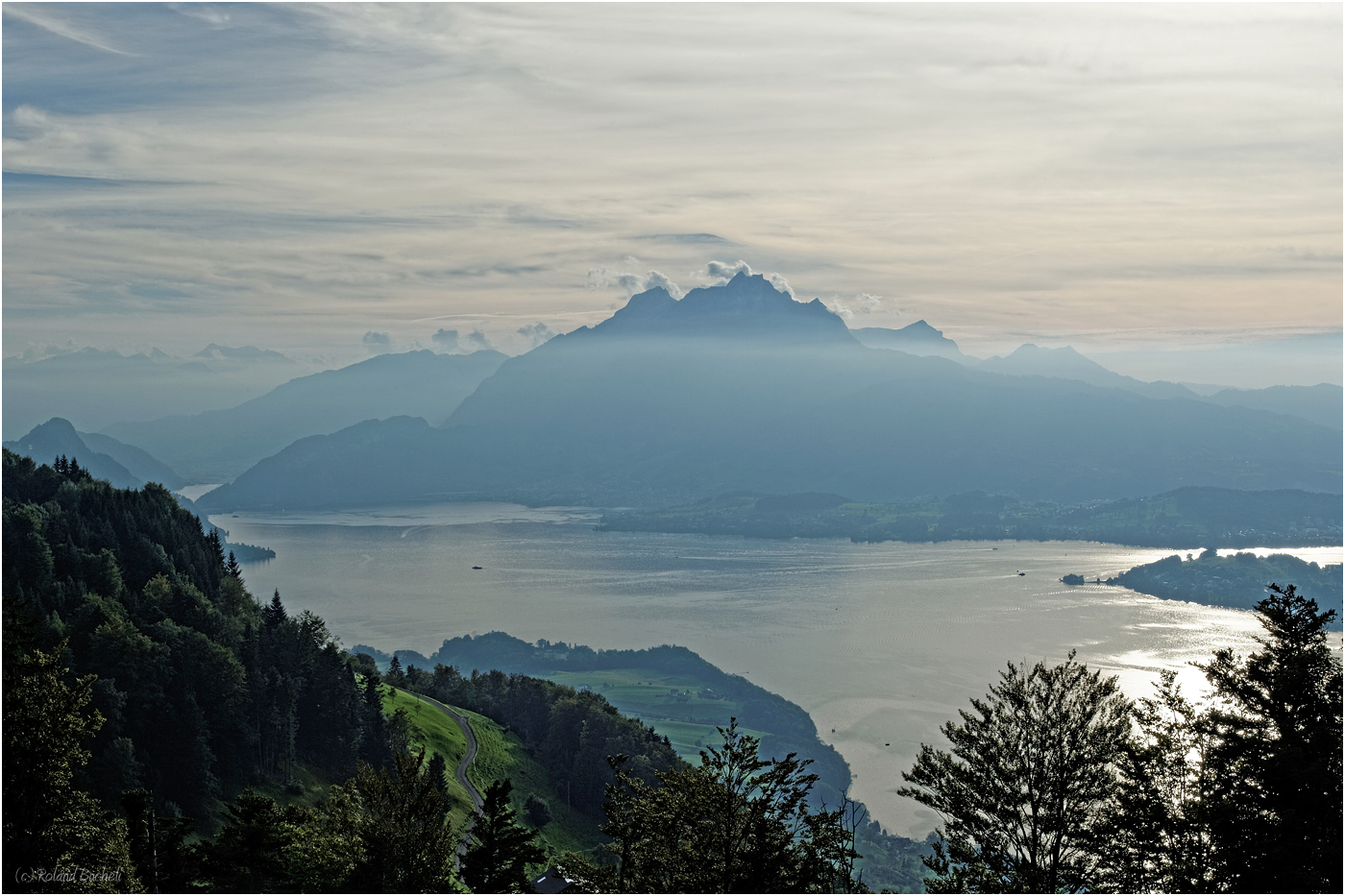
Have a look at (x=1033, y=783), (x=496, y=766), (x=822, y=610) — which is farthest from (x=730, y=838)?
(x=822, y=610)

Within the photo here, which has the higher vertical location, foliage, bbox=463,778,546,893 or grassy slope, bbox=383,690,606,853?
foliage, bbox=463,778,546,893

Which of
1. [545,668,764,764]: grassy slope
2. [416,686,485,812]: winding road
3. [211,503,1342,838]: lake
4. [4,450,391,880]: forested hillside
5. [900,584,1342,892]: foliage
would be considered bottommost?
[545,668,764,764]: grassy slope

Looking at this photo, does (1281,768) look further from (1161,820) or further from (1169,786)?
(1161,820)

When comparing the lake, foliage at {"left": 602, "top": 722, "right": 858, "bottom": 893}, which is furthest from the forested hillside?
the lake

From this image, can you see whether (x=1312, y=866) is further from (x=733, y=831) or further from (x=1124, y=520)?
(x=1124, y=520)

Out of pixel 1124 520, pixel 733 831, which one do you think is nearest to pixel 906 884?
pixel 733 831

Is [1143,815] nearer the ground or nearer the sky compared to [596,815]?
nearer the sky

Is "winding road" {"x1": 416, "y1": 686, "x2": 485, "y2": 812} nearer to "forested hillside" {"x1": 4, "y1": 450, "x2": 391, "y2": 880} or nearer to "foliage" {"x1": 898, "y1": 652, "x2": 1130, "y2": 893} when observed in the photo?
"forested hillside" {"x1": 4, "y1": 450, "x2": 391, "y2": 880}
